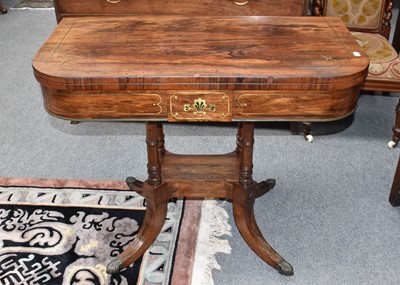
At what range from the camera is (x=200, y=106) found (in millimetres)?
1586

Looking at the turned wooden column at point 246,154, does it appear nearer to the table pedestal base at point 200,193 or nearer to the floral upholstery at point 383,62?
the table pedestal base at point 200,193

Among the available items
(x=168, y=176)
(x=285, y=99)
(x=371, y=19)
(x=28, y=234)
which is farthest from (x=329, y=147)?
(x=28, y=234)

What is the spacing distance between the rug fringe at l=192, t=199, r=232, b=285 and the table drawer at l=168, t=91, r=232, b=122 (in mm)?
804

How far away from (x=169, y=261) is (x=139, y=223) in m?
0.29

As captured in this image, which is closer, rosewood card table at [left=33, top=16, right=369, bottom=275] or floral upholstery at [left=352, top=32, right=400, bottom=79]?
rosewood card table at [left=33, top=16, right=369, bottom=275]

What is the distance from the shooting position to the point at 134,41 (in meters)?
1.80

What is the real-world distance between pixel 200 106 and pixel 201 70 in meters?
0.12

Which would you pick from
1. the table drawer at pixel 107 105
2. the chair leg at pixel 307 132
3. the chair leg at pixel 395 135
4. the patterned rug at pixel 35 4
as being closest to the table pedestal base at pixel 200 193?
the table drawer at pixel 107 105

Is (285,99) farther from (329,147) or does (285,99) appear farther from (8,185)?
(8,185)

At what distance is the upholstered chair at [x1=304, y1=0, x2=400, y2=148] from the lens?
2.70 meters

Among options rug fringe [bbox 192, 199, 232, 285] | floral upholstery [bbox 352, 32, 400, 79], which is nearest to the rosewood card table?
rug fringe [bbox 192, 199, 232, 285]

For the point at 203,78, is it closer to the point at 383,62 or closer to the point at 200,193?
the point at 200,193

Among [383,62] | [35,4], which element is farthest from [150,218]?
[35,4]

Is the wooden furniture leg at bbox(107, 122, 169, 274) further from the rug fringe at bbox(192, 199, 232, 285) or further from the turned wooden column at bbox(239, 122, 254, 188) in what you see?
the turned wooden column at bbox(239, 122, 254, 188)
